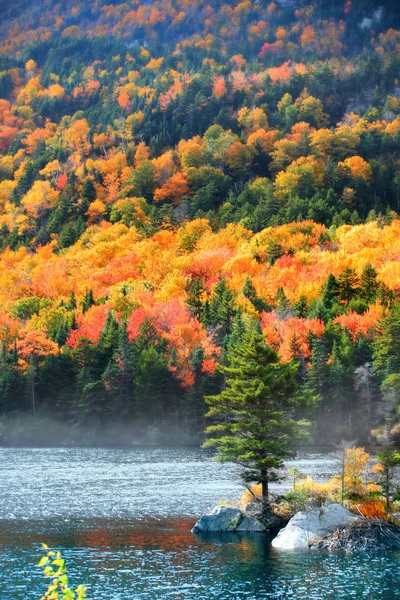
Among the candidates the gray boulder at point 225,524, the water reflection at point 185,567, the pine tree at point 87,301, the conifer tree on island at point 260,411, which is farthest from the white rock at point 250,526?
the pine tree at point 87,301

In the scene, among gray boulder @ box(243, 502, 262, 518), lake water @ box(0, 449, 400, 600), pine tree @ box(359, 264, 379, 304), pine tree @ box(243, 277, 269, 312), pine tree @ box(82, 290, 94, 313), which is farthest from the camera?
pine tree @ box(82, 290, 94, 313)

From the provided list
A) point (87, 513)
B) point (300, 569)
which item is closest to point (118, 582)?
point (300, 569)

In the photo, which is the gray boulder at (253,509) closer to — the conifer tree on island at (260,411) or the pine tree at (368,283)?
the conifer tree on island at (260,411)

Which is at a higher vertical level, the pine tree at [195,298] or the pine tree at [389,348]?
the pine tree at [195,298]

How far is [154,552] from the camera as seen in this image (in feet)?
136

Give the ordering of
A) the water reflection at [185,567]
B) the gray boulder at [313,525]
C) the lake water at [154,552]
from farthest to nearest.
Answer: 1. the gray boulder at [313,525]
2. the lake water at [154,552]
3. the water reflection at [185,567]

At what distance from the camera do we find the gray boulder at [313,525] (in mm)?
42812

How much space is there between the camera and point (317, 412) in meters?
108

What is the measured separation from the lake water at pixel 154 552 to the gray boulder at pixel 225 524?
3.31 ft

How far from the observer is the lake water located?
1390 inches

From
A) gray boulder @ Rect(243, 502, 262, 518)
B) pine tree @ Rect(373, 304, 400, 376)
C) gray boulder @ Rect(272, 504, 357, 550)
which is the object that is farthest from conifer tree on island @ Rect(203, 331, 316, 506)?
pine tree @ Rect(373, 304, 400, 376)

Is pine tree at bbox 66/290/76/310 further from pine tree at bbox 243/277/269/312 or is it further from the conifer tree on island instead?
the conifer tree on island

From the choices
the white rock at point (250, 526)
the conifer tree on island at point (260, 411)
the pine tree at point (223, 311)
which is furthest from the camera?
the pine tree at point (223, 311)

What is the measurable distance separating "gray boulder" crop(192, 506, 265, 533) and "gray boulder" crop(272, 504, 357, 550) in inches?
110
